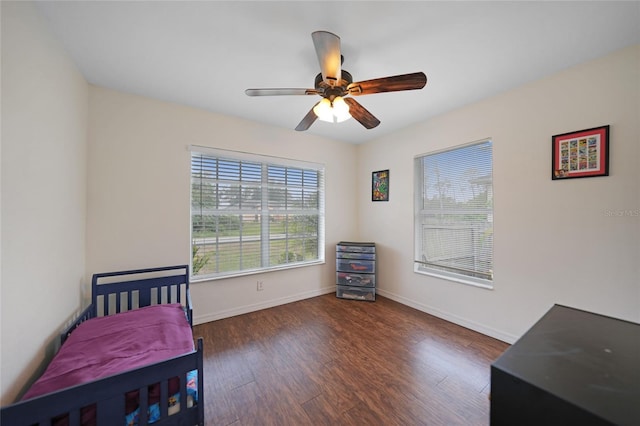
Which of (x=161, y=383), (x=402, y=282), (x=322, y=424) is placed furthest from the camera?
(x=402, y=282)

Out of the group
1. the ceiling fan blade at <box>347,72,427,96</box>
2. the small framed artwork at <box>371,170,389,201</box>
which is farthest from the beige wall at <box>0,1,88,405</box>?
the small framed artwork at <box>371,170,389,201</box>

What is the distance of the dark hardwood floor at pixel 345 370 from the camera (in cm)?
145

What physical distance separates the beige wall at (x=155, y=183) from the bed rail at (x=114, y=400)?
5.32 feet

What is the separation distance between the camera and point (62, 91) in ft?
5.32

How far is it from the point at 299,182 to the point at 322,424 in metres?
2.66

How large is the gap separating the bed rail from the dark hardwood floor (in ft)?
1.47

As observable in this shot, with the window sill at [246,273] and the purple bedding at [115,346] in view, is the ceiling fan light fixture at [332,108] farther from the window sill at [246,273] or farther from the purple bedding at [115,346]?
the window sill at [246,273]

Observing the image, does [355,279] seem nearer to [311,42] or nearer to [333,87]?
[333,87]

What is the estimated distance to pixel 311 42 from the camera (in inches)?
63.9

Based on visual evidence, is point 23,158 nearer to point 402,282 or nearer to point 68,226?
point 68,226

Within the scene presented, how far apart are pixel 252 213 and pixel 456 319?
2.72 metres

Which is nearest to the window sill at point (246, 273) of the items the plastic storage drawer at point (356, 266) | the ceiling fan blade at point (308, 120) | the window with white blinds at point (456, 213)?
the plastic storage drawer at point (356, 266)

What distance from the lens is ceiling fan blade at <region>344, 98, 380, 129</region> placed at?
1826mm

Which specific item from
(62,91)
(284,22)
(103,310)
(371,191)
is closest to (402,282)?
(371,191)
